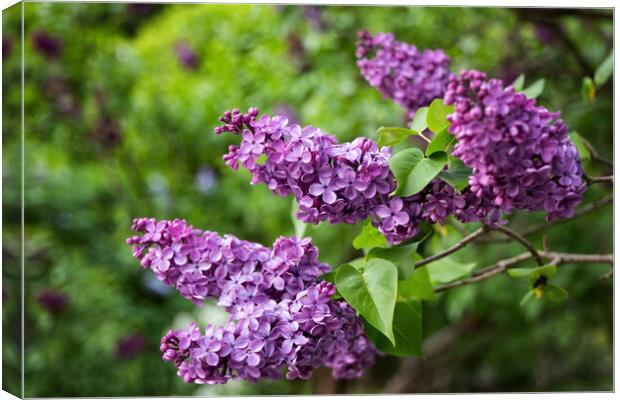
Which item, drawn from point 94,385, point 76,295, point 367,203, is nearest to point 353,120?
point 76,295

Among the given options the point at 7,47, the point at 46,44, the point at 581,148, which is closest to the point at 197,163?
the point at 46,44

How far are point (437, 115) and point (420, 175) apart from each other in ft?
0.30

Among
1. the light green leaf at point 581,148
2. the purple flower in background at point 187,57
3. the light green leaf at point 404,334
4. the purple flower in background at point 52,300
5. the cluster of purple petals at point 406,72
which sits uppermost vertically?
the cluster of purple petals at point 406,72

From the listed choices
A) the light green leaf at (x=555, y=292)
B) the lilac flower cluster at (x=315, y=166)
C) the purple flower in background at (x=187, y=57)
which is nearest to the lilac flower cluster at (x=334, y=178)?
the lilac flower cluster at (x=315, y=166)

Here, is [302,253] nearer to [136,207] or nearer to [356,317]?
[356,317]

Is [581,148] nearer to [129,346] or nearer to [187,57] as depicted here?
[129,346]

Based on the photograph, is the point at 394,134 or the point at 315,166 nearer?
the point at 315,166

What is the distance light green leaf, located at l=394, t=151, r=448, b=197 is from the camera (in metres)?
0.74

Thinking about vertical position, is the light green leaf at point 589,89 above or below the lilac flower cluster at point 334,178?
below

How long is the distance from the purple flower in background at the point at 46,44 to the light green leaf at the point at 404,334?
2508 mm

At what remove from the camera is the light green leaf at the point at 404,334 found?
87 cm

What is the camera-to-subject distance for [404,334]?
0.88 meters

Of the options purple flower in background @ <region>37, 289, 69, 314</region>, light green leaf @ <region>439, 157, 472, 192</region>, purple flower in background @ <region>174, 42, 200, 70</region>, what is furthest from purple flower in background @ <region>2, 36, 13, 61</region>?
light green leaf @ <region>439, 157, 472, 192</region>

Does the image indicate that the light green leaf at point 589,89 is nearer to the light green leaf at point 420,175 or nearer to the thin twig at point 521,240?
the thin twig at point 521,240
